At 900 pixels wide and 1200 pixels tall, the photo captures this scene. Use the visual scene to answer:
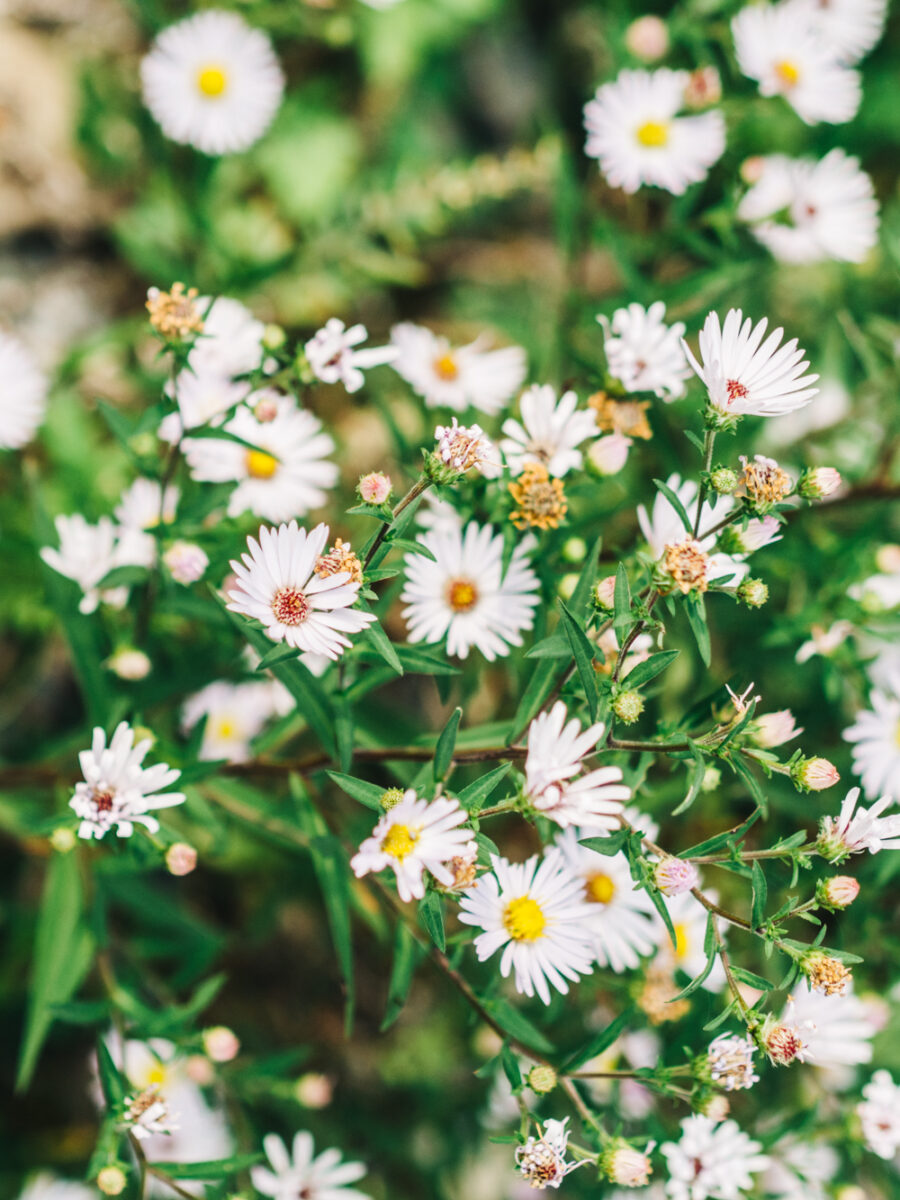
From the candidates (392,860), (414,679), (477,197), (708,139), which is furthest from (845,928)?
(477,197)

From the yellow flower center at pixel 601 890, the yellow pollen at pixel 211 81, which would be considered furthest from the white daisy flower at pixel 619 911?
the yellow pollen at pixel 211 81

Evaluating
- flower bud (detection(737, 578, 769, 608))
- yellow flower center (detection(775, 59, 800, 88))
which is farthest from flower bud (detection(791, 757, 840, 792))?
yellow flower center (detection(775, 59, 800, 88))

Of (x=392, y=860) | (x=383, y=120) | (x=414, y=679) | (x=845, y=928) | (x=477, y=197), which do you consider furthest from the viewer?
(x=383, y=120)

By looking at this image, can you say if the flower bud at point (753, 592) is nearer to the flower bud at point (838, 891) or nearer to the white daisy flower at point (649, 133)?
the flower bud at point (838, 891)

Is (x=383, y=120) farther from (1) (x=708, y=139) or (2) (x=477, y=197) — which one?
(1) (x=708, y=139)

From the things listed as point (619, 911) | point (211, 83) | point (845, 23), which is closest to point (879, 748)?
point (619, 911)

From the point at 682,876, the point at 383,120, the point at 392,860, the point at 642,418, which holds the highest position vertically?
the point at 383,120
